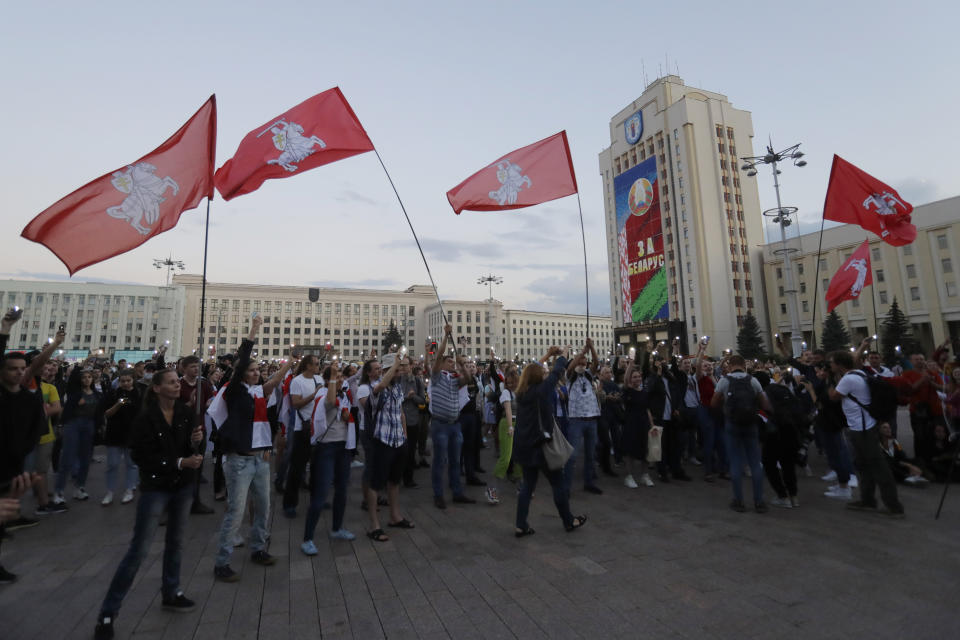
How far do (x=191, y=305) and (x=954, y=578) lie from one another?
13905cm

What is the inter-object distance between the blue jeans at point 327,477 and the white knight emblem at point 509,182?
494cm

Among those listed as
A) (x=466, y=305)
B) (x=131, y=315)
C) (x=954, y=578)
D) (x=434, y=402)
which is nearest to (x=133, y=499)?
(x=434, y=402)

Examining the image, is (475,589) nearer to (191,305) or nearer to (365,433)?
(365,433)

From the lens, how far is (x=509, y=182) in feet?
28.3

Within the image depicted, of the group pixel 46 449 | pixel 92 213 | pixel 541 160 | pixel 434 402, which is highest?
pixel 541 160

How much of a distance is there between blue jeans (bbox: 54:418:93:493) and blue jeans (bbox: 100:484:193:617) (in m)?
5.20

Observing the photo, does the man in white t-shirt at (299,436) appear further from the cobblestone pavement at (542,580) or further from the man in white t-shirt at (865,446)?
the man in white t-shirt at (865,446)

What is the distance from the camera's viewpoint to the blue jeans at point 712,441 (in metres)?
8.66

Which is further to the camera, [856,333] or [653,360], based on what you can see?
[856,333]

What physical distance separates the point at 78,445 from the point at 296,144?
5.91m

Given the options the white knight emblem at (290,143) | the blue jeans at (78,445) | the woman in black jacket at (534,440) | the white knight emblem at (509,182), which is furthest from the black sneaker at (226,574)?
the white knight emblem at (509,182)

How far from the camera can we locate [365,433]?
6.31m

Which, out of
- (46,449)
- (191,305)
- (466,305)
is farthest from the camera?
(466,305)

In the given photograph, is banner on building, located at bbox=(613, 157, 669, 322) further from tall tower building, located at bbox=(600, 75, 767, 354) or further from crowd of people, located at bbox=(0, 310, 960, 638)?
crowd of people, located at bbox=(0, 310, 960, 638)
